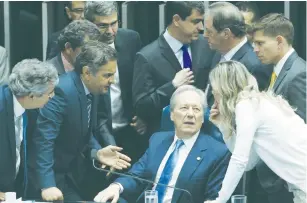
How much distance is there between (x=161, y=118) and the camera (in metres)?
6.02

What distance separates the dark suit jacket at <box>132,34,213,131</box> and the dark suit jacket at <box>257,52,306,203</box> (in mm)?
607

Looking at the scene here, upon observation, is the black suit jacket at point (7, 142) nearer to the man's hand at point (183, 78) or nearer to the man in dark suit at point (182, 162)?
the man in dark suit at point (182, 162)

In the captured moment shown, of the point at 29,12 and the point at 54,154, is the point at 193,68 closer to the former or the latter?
the point at 54,154

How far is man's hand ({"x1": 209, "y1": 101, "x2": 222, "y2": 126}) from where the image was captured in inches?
217

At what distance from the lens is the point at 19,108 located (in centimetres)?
550

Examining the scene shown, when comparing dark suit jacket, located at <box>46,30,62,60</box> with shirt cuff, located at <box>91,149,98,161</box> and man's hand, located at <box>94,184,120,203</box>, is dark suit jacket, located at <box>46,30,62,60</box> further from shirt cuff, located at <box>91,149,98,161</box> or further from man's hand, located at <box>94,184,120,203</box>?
man's hand, located at <box>94,184,120,203</box>

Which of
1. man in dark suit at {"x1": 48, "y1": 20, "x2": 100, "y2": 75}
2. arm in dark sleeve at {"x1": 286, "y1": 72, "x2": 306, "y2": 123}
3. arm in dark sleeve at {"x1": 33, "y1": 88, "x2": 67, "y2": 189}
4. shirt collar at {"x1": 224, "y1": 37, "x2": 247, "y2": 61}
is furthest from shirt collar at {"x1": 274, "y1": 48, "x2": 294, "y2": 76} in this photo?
arm in dark sleeve at {"x1": 33, "y1": 88, "x2": 67, "y2": 189}

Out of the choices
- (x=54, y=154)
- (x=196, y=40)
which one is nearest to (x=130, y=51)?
(x=196, y=40)

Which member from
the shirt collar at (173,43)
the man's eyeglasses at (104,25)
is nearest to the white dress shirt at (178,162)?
the shirt collar at (173,43)

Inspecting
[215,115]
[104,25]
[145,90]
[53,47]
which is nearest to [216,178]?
[215,115]

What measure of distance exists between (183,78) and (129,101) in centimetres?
45

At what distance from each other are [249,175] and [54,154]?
1.04 m

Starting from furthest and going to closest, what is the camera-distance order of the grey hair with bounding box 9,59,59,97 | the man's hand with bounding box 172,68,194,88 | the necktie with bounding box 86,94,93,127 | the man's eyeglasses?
the man's eyeglasses < the man's hand with bounding box 172,68,194,88 < the necktie with bounding box 86,94,93,127 < the grey hair with bounding box 9,59,59,97

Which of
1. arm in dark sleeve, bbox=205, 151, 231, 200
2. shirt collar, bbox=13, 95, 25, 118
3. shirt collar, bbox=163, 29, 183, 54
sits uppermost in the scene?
shirt collar, bbox=163, 29, 183, 54
